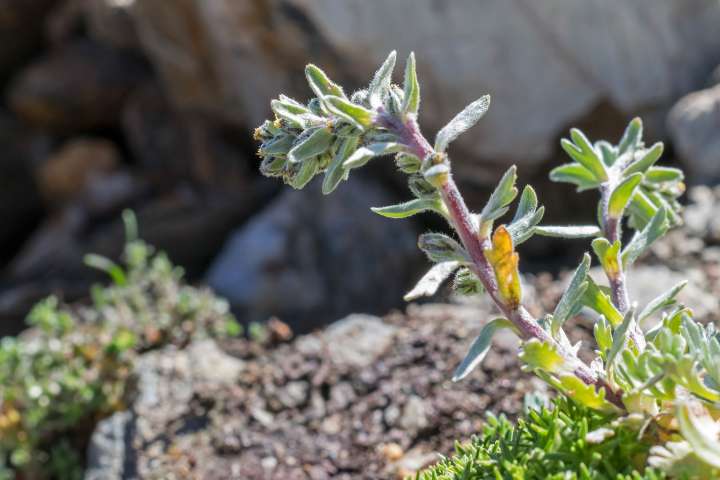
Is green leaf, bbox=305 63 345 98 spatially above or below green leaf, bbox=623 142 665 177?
above

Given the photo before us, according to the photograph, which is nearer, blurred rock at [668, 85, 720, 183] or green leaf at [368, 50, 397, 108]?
green leaf at [368, 50, 397, 108]

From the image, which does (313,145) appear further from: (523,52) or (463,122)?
(523,52)

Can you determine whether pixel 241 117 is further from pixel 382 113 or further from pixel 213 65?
pixel 382 113

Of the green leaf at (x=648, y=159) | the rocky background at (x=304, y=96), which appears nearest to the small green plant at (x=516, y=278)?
the green leaf at (x=648, y=159)

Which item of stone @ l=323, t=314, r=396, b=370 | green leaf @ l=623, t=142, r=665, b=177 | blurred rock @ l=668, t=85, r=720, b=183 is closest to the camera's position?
green leaf @ l=623, t=142, r=665, b=177

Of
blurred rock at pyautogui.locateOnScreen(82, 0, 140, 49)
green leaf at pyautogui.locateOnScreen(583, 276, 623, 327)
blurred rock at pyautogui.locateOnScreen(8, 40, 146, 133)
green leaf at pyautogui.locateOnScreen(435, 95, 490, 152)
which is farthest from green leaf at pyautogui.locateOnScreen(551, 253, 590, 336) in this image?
blurred rock at pyautogui.locateOnScreen(8, 40, 146, 133)

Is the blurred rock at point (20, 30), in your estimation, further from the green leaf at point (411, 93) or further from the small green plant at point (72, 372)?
the green leaf at point (411, 93)

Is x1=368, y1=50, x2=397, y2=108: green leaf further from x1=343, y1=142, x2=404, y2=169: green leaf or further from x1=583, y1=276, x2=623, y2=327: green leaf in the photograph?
x1=583, y1=276, x2=623, y2=327: green leaf
